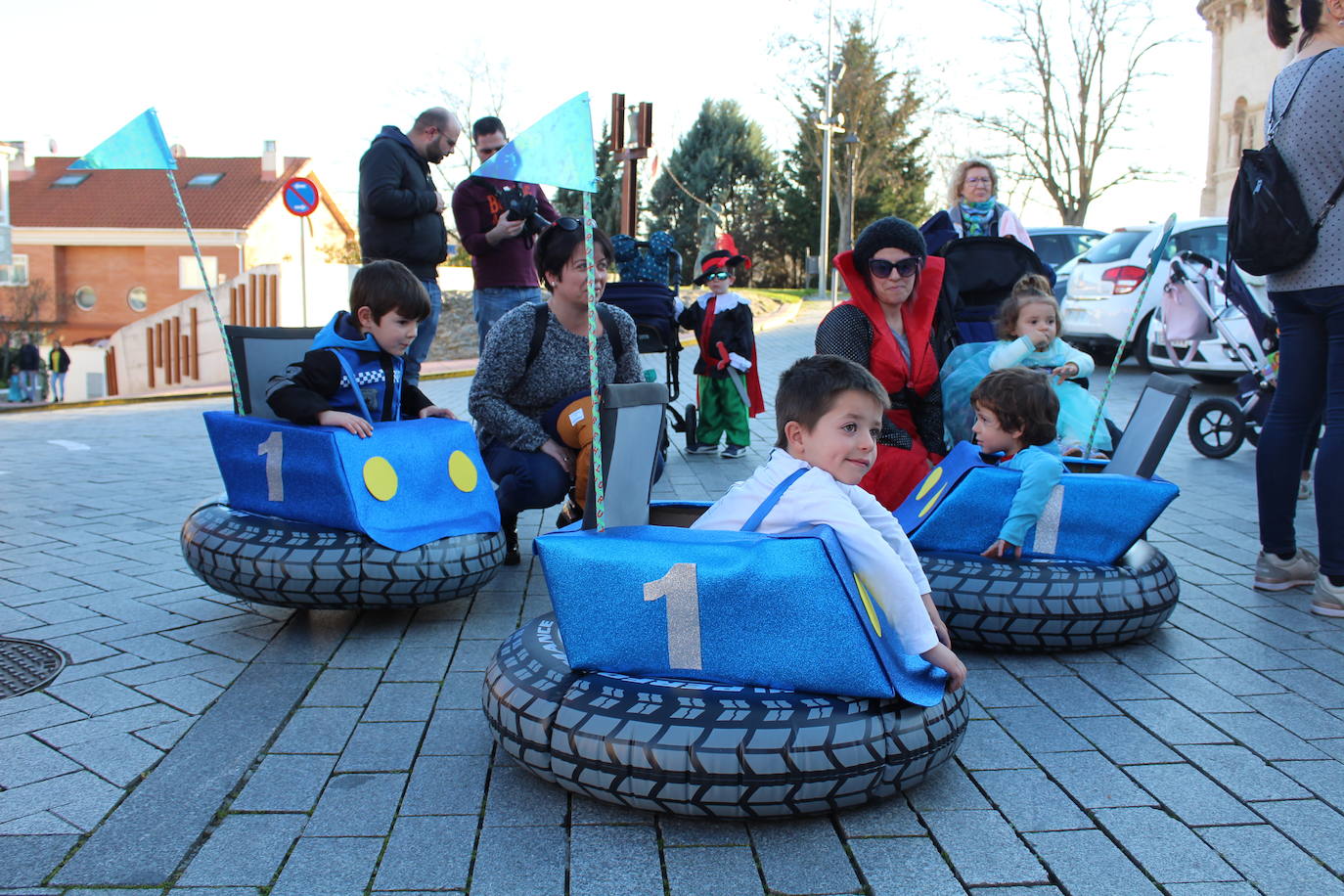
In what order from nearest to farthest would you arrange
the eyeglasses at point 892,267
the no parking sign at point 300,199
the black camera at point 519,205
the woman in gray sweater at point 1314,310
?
1. the woman in gray sweater at point 1314,310
2. the eyeglasses at point 892,267
3. the black camera at point 519,205
4. the no parking sign at point 300,199

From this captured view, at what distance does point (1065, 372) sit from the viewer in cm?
498

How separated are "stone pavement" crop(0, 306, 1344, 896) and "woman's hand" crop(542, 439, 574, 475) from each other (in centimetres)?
55

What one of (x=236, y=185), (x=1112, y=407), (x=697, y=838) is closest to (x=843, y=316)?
(x=697, y=838)

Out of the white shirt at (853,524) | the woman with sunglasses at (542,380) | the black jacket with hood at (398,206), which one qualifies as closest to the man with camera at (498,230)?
the black jacket with hood at (398,206)

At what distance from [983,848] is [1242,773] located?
2.85 feet

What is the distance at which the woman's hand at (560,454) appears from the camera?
4.79 metres

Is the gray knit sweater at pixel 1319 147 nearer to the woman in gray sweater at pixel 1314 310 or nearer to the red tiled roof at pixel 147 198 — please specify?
the woman in gray sweater at pixel 1314 310

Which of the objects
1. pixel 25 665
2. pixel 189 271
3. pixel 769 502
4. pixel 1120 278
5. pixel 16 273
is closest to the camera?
pixel 769 502

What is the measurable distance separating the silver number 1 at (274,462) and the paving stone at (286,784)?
138 centimetres

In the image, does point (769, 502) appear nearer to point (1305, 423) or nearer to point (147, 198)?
point (1305, 423)

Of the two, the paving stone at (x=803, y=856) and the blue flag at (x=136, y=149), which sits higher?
the blue flag at (x=136, y=149)

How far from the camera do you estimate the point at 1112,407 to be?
1080cm

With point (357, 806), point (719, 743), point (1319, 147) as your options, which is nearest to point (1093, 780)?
point (719, 743)

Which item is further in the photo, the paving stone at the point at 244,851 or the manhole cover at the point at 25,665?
the manhole cover at the point at 25,665
